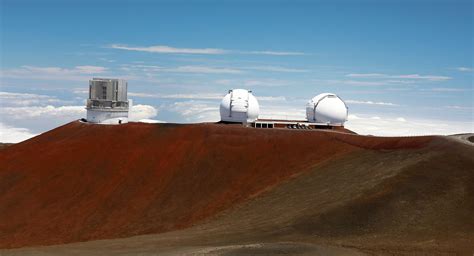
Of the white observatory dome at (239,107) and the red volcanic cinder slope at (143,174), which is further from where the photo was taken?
the white observatory dome at (239,107)

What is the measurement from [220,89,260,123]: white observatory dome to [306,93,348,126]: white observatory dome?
6.88 metres

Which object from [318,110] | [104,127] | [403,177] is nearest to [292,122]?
[318,110]

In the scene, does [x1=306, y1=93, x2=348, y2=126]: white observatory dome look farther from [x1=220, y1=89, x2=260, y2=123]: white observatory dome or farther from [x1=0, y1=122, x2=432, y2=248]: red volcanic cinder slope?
[x1=0, y1=122, x2=432, y2=248]: red volcanic cinder slope

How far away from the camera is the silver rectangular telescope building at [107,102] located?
68125 mm

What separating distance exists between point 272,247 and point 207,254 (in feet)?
11.6

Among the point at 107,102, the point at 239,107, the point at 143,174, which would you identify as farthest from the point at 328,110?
the point at 107,102

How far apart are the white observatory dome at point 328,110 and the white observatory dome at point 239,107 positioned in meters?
6.88

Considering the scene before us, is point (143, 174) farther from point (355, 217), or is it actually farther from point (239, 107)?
point (355, 217)

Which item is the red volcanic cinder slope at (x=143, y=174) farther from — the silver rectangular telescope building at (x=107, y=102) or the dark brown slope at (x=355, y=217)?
the dark brown slope at (x=355, y=217)

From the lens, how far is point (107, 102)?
2709 inches

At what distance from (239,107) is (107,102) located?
17166 mm

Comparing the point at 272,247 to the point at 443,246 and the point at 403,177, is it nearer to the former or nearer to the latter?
the point at 443,246

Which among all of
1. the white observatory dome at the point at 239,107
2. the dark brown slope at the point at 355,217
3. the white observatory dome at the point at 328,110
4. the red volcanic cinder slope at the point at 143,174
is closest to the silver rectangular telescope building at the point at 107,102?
Result: the red volcanic cinder slope at the point at 143,174

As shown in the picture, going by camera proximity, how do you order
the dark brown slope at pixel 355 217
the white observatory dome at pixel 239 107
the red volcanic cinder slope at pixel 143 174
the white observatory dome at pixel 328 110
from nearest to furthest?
the dark brown slope at pixel 355 217 → the red volcanic cinder slope at pixel 143 174 → the white observatory dome at pixel 239 107 → the white observatory dome at pixel 328 110
